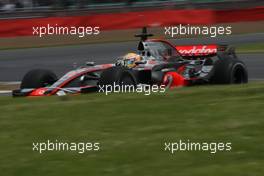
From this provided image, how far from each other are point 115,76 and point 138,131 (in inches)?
200

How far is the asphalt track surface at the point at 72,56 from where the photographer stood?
19222 mm

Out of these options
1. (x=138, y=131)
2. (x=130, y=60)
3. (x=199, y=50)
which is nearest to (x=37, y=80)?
(x=130, y=60)

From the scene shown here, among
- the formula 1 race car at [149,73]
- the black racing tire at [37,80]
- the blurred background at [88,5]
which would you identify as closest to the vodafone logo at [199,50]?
the formula 1 race car at [149,73]

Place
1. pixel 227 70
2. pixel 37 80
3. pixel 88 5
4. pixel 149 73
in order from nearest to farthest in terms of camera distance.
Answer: pixel 227 70, pixel 37 80, pixel 149 73, pixel 88 5

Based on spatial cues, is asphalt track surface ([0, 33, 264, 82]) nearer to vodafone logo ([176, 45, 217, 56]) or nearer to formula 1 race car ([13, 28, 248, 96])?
vodafone logo ([176, 45, 217, 56])

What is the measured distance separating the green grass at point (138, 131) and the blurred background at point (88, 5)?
19.2 m

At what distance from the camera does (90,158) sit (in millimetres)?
5949

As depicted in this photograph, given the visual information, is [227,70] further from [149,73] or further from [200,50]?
[200,50]

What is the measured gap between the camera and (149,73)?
13.5 m

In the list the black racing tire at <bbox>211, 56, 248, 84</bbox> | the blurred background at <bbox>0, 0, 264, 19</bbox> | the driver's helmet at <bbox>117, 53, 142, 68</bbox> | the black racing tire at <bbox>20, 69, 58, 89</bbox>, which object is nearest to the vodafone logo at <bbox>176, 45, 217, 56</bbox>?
the black racing tire at <bbox>211, 56, 248, 84</bbox>

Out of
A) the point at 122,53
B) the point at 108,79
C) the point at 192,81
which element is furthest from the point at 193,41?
the point at 108,79

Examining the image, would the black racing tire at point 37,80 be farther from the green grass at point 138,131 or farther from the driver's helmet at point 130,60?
the green grass at point 138,131

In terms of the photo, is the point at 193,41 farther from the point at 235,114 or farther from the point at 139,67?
the point at 235,114

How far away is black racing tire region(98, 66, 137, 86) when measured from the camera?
11.7 m
